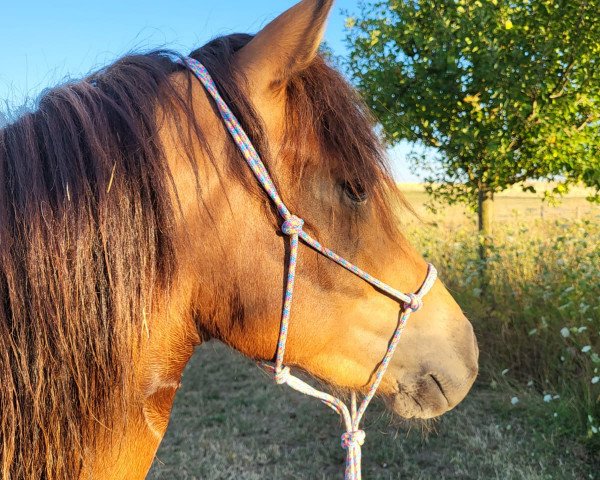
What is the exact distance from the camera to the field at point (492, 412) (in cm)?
292

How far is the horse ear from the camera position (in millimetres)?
946

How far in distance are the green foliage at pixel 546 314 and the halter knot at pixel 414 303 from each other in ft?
6.73

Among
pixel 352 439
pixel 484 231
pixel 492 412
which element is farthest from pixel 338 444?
pixel 484 231

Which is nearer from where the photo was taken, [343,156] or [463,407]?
[343,156]

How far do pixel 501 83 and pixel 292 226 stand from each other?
120 inches

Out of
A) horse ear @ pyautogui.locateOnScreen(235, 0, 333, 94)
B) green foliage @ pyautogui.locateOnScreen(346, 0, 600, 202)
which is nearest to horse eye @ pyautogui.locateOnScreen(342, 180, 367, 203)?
horse ear @ pyautogui.locateOnScreen(235, 0, 333, 94)

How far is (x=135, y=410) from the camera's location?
3.56 ft

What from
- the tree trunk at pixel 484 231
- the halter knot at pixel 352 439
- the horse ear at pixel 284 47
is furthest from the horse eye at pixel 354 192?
the tree trunk at pixel 484 231

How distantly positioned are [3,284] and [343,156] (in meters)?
0.77

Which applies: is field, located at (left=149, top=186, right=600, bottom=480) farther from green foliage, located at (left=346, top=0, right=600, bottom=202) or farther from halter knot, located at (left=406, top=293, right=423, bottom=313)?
halter knot, located at (left=406, top=293, right=423, bottom=313)

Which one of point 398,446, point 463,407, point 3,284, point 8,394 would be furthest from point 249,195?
point 463,407

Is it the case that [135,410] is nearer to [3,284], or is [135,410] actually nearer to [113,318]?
[113,318]

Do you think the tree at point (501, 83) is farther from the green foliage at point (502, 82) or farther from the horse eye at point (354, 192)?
the horse eye at point (354, 192)

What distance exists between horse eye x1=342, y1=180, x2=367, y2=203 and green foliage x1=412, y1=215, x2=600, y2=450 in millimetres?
2276
